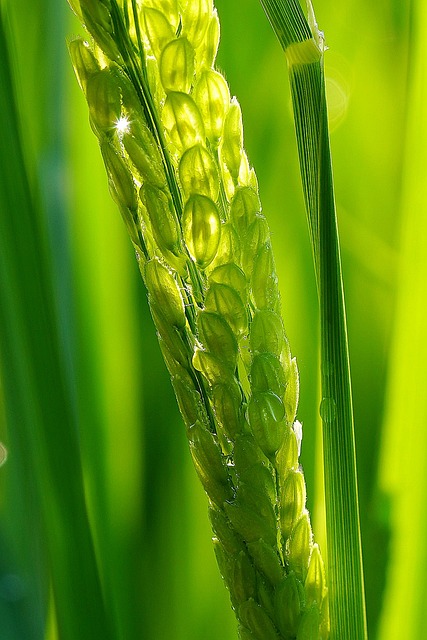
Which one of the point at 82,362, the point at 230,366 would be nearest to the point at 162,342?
the point at 230,366

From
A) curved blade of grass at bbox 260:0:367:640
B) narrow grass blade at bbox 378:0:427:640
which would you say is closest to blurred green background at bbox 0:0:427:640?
narrow grass blade at bbox 378:0:427:640

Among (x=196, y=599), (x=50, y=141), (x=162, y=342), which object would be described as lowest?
(x=196, y=599)

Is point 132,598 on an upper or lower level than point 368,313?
lower

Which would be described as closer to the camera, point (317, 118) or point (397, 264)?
point (317, 118)

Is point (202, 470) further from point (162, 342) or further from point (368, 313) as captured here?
point (368, 313)

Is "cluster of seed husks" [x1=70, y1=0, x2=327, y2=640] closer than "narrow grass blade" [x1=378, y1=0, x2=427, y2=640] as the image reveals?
Yes

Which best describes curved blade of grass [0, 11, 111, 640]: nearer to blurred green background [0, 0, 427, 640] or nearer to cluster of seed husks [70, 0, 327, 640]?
blurred green background [0, 0, 427, 640]
